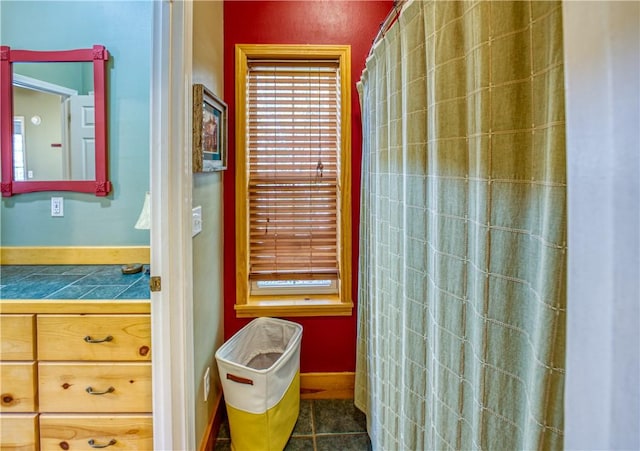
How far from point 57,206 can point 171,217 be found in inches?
40.8

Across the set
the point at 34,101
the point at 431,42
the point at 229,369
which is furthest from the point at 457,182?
the point at 34,101

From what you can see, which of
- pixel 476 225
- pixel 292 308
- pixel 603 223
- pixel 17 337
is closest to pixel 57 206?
pixel 17 337

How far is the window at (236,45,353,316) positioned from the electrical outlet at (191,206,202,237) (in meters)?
0.51

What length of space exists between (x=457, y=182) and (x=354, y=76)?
1381 mm

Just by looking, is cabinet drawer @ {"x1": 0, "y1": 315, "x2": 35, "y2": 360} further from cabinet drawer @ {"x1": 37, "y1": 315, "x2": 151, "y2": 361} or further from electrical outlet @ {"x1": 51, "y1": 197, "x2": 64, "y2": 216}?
electrical outlet @ {"x1": 51, "y1": 197, "x2": 64, "y2": 216}

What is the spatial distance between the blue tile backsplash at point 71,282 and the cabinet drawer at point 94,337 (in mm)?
89

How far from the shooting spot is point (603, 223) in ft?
1.23

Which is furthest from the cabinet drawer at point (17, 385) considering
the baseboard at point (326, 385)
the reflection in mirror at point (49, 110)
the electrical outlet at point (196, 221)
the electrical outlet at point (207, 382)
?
the baseboard at point (326, 385)

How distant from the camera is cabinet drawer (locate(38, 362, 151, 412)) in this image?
1.24 m

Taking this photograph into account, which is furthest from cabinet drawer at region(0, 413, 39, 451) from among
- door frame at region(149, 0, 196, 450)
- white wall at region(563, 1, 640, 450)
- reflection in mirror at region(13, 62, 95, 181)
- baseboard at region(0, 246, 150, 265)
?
white wall at region(563, 1, 640, 450)

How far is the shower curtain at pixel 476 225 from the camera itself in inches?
21.0

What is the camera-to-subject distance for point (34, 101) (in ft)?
5.64

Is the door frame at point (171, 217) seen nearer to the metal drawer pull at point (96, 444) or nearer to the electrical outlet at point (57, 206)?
the metal drawer pull at point (96, 444)

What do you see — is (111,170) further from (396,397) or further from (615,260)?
(615,260)
